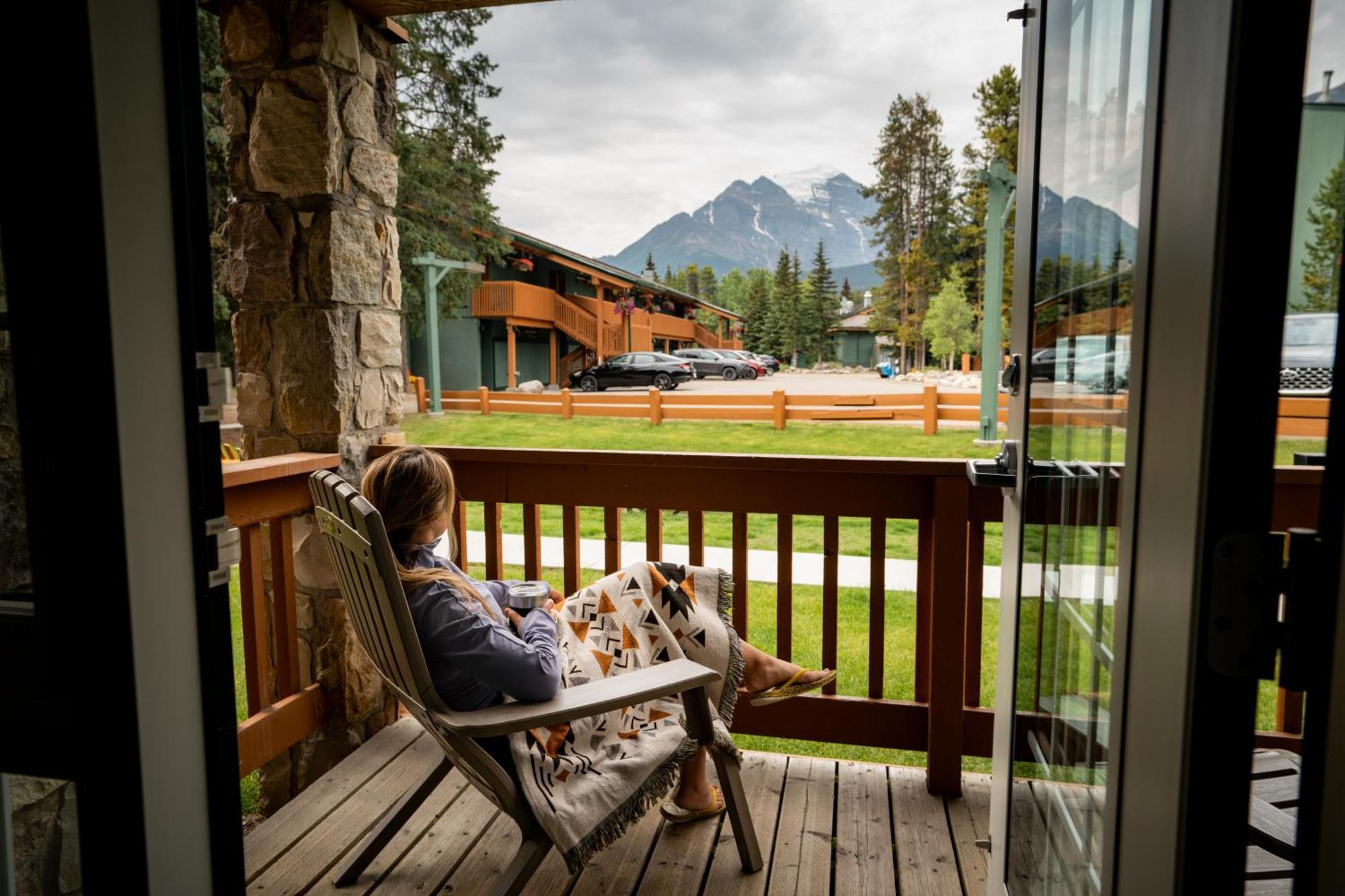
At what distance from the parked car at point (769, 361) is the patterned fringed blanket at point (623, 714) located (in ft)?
59.5

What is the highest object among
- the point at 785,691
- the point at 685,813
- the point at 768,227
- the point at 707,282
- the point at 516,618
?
the point at 768,227

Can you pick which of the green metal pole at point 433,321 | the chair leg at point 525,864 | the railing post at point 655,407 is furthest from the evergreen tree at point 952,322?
the chair leg at point 525,864

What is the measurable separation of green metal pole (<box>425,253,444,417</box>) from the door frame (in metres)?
11.9

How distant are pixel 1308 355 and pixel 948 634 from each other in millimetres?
1965

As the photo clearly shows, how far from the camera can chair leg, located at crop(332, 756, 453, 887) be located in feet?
6.77

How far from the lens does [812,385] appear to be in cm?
1731

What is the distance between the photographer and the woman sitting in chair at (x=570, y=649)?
173 cm

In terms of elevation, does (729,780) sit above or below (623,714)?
below

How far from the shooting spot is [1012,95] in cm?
1528

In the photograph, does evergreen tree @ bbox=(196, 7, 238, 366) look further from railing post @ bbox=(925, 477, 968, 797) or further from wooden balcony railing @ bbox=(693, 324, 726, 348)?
wooden balcony railing @ bbox=(693, 324, 726, 348)

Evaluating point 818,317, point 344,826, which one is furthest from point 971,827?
point 818,317

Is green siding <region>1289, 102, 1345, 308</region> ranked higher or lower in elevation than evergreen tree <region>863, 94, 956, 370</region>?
lower

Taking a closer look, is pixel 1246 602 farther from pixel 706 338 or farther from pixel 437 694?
pixel 706 338

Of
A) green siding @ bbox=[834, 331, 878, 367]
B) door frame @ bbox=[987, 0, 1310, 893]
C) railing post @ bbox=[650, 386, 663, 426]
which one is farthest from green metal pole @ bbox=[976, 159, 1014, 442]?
green siding @ bbox=[834, 331, 878, 367]
